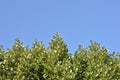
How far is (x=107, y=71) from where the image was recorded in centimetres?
3325

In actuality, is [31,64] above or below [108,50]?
below

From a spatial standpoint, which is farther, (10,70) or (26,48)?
(26,48)

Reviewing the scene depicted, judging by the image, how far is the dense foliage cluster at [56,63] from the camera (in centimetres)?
3297

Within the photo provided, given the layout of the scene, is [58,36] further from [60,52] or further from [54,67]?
[54,67]

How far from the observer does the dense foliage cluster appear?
3297cm

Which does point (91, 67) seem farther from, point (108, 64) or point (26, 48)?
point (26, 48)

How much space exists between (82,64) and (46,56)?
3422 mm

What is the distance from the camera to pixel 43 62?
34719 millimetres

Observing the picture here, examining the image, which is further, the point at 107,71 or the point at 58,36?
the point at 58,36

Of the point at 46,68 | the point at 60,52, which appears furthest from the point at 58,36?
the point at 46,68

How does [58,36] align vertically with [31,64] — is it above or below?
above

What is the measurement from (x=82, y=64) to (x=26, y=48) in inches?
220

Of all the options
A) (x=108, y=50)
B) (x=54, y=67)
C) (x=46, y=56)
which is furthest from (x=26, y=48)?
(x=108, y=50)

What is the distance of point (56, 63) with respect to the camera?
34.3 meters
